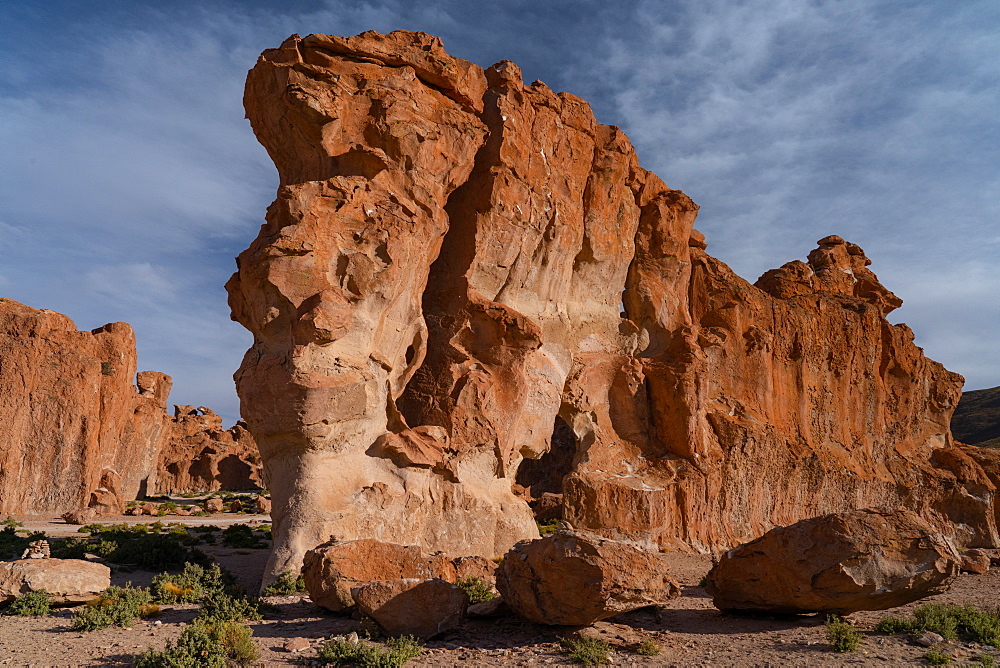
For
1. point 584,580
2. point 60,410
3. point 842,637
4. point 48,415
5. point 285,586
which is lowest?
point 285,586

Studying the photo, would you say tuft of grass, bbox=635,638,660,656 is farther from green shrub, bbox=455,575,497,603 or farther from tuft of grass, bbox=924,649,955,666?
tuft of grass, bbox=924,649,955,666

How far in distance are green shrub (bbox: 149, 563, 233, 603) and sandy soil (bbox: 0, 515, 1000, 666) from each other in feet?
1.45

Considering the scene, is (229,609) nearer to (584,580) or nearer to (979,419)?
(584,580)

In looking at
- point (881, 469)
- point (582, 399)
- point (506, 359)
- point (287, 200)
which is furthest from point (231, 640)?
point (881, 469)

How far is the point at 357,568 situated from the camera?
10.2 meters

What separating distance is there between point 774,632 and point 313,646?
630cm

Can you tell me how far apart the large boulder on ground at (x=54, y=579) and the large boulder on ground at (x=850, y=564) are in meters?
9.94

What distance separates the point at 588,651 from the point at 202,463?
1884 inches

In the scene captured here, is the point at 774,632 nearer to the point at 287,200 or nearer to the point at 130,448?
the point at 287,200

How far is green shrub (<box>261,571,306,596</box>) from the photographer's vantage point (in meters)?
11.4

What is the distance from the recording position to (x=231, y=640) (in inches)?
311

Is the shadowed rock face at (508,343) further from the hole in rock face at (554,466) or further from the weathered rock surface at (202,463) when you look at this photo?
the weathered rock surface at (202,463)

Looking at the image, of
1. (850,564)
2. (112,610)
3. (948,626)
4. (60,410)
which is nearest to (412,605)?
(112,610)

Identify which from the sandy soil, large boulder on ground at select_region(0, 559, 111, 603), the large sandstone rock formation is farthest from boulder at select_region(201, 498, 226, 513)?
the sandy soil
